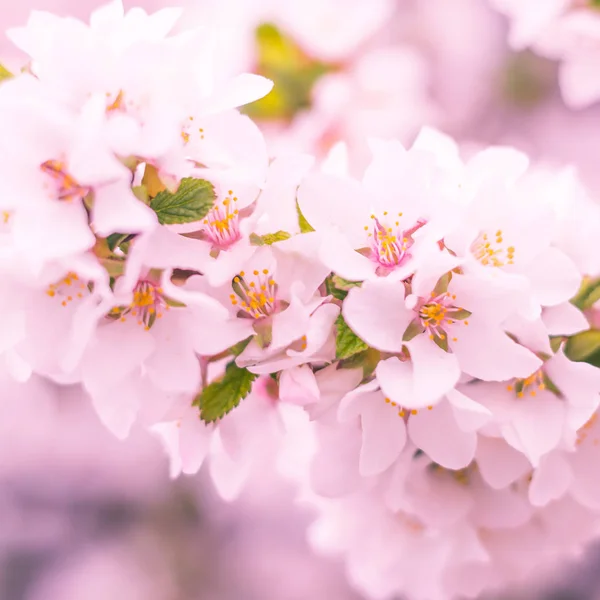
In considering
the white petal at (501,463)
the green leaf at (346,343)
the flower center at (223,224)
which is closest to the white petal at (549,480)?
the white petal at (501,463)

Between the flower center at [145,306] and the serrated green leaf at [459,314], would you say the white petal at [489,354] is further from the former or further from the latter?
the flower center at [145,306]

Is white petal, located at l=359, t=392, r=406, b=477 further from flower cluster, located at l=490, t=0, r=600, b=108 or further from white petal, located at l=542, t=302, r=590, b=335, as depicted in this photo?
flower cluster, located at l=490, t=0, r=600, b=108

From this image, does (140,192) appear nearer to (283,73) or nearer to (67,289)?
(67,289)

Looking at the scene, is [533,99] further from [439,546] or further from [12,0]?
[12,0]

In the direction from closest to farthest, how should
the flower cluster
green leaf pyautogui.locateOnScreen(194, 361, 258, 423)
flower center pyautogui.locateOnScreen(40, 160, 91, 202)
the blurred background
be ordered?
flower center pyautogui.locateOnScreen(40, 160, 91, 202) → green leaf pyautogui.locateOnScreen(194, 361, 258, 423) → the flower cluster → the blurred background

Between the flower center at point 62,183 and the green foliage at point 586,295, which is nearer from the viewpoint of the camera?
the flower center at point 62,183

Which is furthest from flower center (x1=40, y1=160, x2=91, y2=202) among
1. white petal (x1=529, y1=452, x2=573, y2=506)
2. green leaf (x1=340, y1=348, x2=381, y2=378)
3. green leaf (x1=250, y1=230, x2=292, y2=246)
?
white petal (x1=529, y1=452, x2=573, y2=506)

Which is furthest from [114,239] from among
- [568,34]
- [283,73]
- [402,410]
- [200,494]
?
[200,494]
